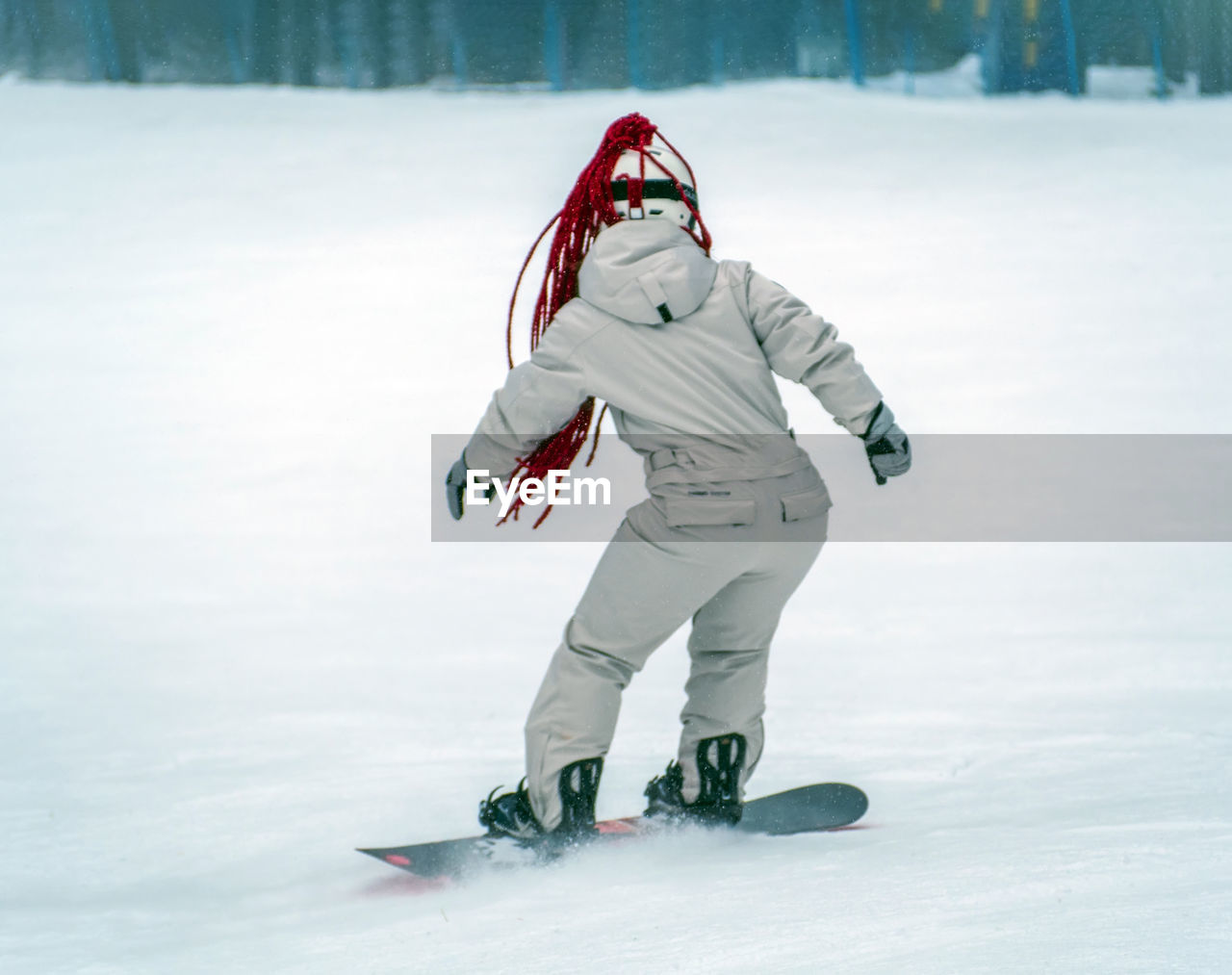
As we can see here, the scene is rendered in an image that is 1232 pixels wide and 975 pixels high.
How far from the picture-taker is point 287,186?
22.9 feet

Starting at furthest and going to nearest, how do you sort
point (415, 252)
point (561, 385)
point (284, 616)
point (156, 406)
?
point (415, 252) < point (156, 406) < point (284, 616) < point (561, 385)

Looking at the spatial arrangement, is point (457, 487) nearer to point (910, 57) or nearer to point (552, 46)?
point (552, 46)

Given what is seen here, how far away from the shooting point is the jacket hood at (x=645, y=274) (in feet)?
7.29

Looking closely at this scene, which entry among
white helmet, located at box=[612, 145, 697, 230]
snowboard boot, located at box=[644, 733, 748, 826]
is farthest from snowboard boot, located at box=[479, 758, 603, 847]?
white helmet, located at box=[612, 145, 697, 230]

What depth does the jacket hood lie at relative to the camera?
87.5 inches

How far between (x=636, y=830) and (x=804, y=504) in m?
0.69

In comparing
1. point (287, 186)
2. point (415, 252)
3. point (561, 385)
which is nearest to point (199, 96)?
point (287, 186)

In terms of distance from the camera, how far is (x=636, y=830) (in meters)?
2.49

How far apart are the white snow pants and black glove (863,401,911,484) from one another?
122 millimetres

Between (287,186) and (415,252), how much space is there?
1085 mm

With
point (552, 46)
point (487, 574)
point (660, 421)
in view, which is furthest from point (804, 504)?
point (552, 46)

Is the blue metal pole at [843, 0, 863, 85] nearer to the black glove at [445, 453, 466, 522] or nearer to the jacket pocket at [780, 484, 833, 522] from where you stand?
the jacket pocket at [780, 484, 833, 522]

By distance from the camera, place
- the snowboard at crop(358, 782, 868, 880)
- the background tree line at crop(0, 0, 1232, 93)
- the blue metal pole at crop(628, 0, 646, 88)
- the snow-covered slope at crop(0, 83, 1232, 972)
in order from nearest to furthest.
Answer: the snow-covered slope at crop(0, 83, 1232, 972) < the snowboard at crop(358, 782, 868, 880) < the blue metal pole at crop(628, 0, 646, 88) < the background tree line at crop(0, 0, 1232, 93)

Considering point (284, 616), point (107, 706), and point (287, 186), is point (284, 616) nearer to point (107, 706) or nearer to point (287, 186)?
point (107, 706)
